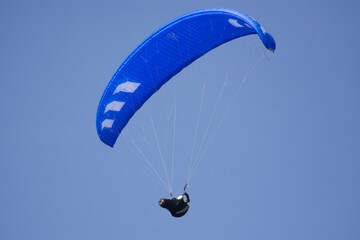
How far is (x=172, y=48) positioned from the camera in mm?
16750

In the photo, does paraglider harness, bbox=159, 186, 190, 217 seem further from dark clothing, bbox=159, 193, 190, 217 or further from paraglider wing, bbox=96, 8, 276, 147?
paraglider wing, bbox=96, 8, 276, 147

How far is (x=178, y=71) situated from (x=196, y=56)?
2.27 feet

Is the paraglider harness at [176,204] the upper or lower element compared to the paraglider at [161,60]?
lower

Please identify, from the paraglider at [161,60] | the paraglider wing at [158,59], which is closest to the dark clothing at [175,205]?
the paraglider at [161,60]

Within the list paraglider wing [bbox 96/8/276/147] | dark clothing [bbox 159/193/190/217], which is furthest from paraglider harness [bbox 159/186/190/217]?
paraglider wing [bbox 96/8/276/147]

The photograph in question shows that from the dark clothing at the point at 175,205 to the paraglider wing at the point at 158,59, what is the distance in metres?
3.51

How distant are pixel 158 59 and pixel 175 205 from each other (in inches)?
158

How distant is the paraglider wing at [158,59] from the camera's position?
1592 centimetres

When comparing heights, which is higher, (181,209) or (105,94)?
(105,94)

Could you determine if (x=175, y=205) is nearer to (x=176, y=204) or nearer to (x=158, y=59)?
(x=176, y=204)

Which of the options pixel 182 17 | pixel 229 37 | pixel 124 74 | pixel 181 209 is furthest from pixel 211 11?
pixel 181 209

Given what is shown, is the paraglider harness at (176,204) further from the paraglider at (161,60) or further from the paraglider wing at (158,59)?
the paraglider wing at (158,59)

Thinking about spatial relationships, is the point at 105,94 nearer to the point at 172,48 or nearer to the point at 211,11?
the point at 172,48

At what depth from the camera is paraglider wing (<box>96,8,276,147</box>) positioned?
52.2 feet
